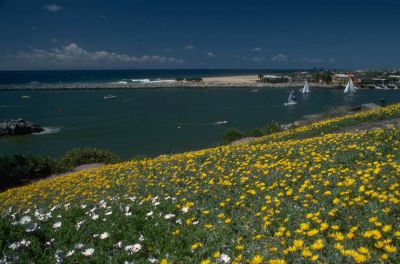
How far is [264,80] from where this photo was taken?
152750mm

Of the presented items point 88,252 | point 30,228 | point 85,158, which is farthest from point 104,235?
point 85,158

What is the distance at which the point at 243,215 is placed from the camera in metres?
6.16

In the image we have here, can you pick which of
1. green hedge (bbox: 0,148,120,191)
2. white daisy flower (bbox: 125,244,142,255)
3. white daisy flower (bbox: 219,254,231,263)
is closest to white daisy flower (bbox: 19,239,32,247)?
white daisy flower (bbox: 125,244,142,255)

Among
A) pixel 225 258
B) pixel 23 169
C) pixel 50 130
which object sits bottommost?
pixel 50 130

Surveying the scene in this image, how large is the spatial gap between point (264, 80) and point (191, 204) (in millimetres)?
149303

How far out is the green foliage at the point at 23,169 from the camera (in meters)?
19.0

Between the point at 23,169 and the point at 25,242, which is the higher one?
the point at 25,242

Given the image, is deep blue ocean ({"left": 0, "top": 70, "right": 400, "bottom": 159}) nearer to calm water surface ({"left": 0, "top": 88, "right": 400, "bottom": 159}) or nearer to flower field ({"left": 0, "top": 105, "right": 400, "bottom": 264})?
calm water surface ({"left": 0, "top": 88, "right": 400, "bottom": 159})

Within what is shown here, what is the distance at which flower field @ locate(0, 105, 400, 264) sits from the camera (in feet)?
15.5

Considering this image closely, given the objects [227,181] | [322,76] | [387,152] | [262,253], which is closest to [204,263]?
[262,253]

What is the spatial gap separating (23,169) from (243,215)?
1608 centimetres

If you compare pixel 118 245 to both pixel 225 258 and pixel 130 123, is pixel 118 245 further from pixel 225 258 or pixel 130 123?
pixel 130 123

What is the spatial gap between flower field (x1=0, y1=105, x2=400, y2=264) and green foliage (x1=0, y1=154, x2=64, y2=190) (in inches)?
395

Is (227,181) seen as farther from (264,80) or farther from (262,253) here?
(264,80)
